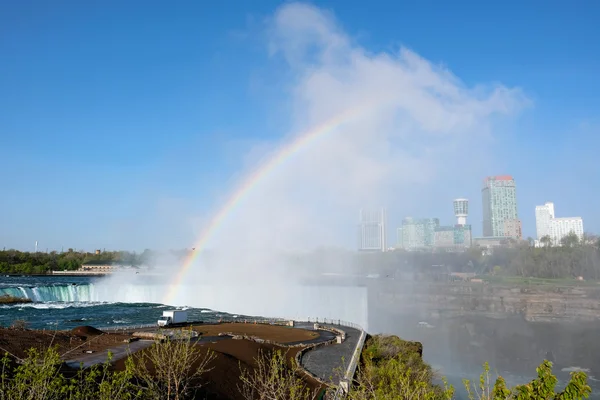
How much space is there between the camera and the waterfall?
84.2 metres

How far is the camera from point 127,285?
94.8 metres

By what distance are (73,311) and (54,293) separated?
22052 millimetres

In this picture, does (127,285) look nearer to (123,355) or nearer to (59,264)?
(123,355)

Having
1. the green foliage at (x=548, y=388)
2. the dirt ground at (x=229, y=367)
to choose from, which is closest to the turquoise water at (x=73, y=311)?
the dirt ground at (x=229, y=367)

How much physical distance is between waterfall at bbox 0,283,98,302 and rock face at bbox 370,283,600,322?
204 feet

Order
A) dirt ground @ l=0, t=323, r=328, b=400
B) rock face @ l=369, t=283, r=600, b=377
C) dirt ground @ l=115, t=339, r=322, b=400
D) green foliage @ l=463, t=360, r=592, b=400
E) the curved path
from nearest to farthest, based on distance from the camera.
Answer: green foliage @ l=463, t=360, r=592, b=400 → dirt ground @ l=115, t=339, r=322, b=400 → dirt ground @ l=0, t=323, r=328, b=400 → the curved path → rock face @ l=369, t=283, r=600, b=377

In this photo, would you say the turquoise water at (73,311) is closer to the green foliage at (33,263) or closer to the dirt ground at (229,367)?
the dirt ground at (229,367)

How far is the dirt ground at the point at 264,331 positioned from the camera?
36844mm

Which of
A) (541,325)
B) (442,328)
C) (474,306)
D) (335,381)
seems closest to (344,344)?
(335,381)

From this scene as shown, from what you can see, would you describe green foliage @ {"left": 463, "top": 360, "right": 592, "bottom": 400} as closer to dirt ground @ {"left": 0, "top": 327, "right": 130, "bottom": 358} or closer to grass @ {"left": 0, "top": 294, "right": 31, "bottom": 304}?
dirt ground @ {"left": 0, "top": 327, "right": 130, "bottom": 358}

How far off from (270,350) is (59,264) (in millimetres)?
184949

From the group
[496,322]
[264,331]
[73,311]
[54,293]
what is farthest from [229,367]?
[496,322]

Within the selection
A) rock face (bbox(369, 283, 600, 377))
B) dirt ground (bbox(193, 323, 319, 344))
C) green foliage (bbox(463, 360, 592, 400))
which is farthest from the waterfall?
green foliage (bbox(463, 360, 592, 400))

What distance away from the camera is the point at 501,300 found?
104m
